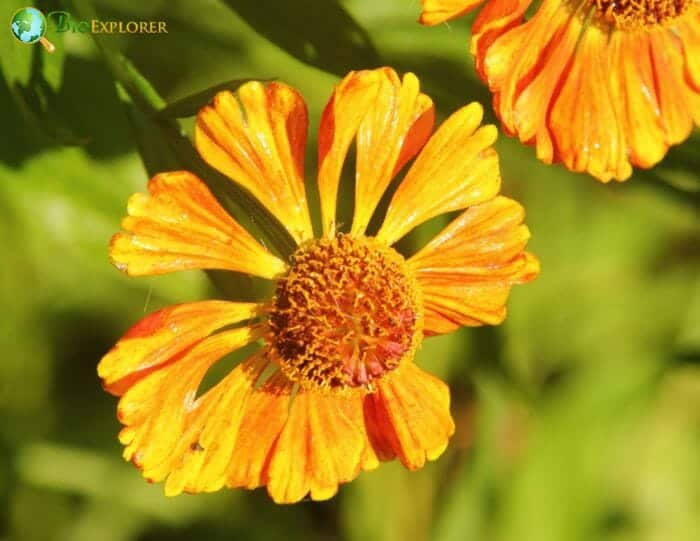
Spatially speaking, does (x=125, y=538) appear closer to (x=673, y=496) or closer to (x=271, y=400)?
(x=271, y=400)

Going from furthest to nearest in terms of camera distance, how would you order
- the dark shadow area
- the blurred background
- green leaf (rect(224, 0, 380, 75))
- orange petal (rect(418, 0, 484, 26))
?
the dark shadow area < the blurred background < green leaf (rect(224, 0, 380, 75)) < orange petal (rect(418, 0, 484, 26))

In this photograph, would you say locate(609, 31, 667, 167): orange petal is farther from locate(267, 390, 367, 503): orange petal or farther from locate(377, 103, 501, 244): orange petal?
locate(267, 390, 367, 503): orange petal

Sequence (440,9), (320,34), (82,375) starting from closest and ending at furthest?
(440,9) → (320,34) → (82,375)

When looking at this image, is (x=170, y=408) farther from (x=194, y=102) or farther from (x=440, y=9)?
(x=440, y=9)

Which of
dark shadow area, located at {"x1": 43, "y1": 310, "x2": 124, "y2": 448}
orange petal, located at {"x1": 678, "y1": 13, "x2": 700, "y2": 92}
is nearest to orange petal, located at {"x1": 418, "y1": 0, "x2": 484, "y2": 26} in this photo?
orange petal, located at {"x1": 678, "y1": 13, "x2": 700, "y2": 92}

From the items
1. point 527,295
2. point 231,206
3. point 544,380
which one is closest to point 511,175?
point 527,295

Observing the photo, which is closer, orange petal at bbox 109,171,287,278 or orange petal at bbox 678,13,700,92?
orange petal at bbox 109,171,287,278

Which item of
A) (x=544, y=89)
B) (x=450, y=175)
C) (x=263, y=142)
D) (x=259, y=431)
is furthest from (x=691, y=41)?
(x=259, y=431)
